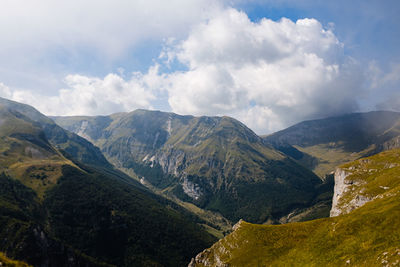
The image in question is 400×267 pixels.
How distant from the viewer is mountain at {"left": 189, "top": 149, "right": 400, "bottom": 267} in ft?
172

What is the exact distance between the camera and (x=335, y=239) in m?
66.1

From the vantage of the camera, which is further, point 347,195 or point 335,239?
point 347,195

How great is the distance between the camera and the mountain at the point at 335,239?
2062 inches

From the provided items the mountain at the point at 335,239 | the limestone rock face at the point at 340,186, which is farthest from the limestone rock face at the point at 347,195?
the mountain at the point at 335,239

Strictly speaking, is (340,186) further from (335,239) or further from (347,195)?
(335,239)

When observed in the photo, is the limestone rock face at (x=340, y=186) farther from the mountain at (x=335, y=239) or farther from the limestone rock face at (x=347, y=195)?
the mountain at (x=335, y=239)

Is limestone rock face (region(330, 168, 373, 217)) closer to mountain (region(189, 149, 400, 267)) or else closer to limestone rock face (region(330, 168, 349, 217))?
limestone rock face (region(330, 168, 349, 217))

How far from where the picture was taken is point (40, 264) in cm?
14912

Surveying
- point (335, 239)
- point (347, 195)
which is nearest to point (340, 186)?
point (347, 195)

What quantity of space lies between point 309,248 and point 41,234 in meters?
182

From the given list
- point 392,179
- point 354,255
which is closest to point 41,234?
point 354,255

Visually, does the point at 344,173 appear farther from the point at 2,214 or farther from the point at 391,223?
the point at 2,214

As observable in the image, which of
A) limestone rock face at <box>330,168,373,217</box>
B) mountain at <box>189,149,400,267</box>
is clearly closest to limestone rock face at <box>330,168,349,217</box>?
limestone rock face at <box>330,168,373,217</box>

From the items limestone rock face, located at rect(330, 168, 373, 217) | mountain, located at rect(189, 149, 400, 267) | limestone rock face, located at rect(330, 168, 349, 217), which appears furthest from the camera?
limestone rock face, located at rect(330, 168, 349, 217)
